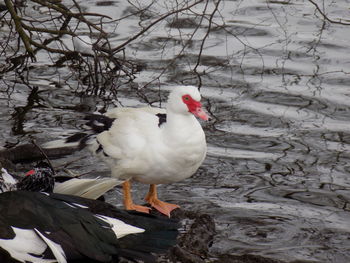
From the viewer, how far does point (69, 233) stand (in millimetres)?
4953

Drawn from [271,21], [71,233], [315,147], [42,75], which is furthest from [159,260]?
[271,21]

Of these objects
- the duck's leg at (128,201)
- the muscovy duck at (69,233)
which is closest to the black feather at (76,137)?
the duck's leg at (128,201)

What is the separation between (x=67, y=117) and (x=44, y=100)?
62 centimetres

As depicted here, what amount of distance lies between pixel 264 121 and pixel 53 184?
3082 mm

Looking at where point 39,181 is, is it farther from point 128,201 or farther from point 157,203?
point 157,203

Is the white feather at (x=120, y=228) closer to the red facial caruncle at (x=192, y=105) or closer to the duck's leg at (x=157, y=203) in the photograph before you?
the duck's leg at (x=157, y=203)

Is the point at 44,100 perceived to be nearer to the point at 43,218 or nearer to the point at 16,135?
the point at 16,135

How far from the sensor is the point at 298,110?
29.4 ft

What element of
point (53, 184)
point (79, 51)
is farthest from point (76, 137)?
point (79, 51)

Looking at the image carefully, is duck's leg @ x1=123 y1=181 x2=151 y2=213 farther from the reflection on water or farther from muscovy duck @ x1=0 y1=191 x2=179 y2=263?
muscovy duck @ x1=0 y1=191 x2=179 y2=263

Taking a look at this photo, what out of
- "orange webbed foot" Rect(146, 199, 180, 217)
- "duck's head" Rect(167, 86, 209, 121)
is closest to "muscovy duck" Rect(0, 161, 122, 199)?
"orange webbed foot" Rect(146, 199, 180, 217)

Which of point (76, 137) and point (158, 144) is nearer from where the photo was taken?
point (158, 144)

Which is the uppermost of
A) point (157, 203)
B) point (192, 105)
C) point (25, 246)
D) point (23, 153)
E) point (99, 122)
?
point (192, 105)

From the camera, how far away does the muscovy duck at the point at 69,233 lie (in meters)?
4.87
